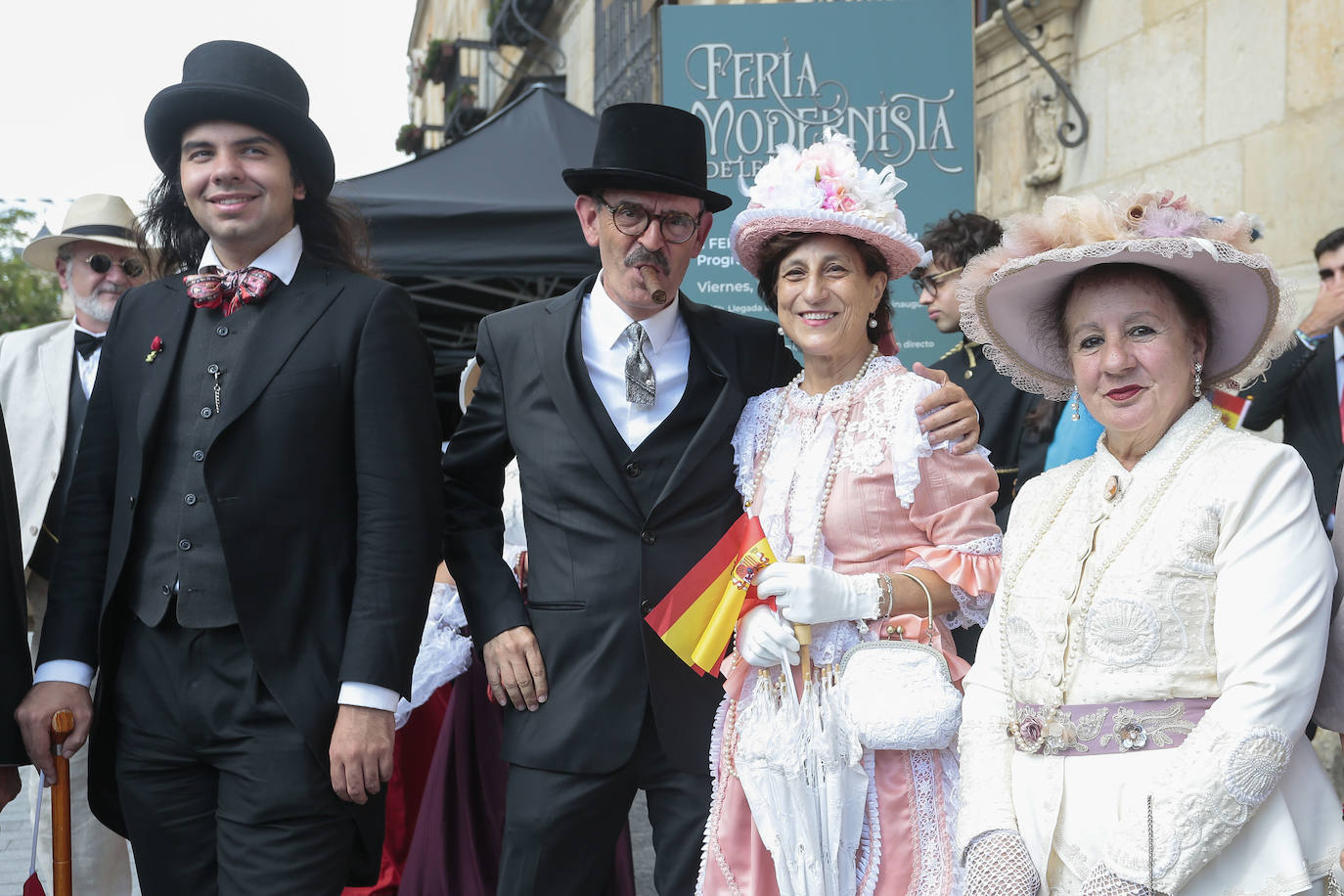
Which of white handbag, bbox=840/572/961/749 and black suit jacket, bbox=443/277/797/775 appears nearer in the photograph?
white handbag, bbox=840/572/961/749

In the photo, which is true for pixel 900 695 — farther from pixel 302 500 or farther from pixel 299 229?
pixel 299 229

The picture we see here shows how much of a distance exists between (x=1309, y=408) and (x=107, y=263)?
14.2 feet

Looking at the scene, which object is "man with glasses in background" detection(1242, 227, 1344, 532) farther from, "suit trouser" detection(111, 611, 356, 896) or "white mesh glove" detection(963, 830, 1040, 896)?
"suit trouser" detection(111, 611, 356, 896)

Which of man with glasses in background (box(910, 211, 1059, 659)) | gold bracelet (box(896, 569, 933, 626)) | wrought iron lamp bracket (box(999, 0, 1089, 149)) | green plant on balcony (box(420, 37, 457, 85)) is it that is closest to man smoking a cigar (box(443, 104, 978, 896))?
gold bracelet (box(896, 569, 933, 626))

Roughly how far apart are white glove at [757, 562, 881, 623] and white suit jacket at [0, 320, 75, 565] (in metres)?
2.53

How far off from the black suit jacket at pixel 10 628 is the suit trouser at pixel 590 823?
0.99 m

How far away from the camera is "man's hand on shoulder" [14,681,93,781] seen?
2.52 m

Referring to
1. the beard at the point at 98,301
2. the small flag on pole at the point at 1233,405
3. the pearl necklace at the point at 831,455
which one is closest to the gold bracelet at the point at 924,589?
the pearl necklace at the point at 831,455

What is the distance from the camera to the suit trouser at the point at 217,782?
2375 mm

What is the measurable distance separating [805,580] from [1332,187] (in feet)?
12.3

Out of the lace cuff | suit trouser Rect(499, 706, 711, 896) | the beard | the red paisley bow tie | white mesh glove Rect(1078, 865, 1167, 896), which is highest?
the beard

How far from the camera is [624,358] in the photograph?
2.81 metres

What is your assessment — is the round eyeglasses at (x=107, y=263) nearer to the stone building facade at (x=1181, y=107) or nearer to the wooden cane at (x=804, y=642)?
the wooden cane at (x=804, y=642)

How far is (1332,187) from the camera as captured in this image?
498cm
